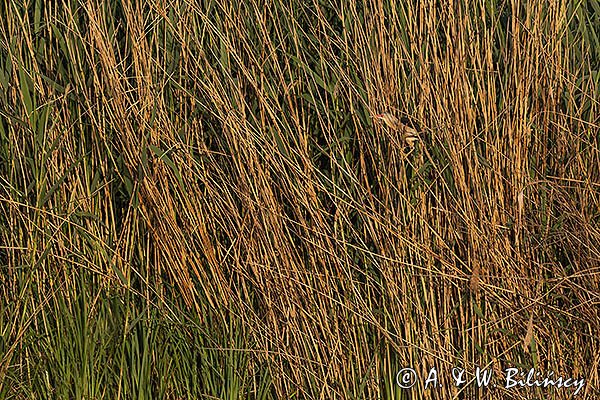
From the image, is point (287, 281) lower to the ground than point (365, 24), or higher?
lower

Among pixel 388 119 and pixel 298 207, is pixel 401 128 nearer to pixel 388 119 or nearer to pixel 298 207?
pixel 388 119

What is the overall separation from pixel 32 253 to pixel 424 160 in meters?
1.07

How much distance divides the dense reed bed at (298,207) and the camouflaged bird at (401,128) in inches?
1.2

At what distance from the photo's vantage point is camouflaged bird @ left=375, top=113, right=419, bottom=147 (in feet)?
8.47

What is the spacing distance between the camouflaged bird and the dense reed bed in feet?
0.10

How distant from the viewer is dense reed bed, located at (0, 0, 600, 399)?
2.64 meters

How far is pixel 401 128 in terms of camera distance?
2.59 meters

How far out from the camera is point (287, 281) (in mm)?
2697

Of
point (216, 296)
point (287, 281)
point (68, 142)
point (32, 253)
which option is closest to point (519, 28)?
point (287, 281)

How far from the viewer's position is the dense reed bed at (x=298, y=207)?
8.68 ft

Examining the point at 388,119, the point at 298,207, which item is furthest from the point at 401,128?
the point at 298,207

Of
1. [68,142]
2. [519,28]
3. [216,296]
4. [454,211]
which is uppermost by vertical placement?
[519,28]

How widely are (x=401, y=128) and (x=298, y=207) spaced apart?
1.11ft

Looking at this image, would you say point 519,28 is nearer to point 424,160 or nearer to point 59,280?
point 424,160
